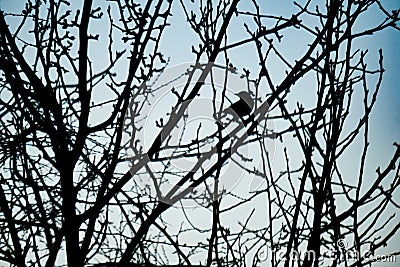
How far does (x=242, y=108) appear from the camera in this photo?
7.59 ft

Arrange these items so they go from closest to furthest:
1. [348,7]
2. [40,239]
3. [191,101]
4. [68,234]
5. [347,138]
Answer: [347,138] → [348,7] → [68,234] → [191,101] → [40,239]

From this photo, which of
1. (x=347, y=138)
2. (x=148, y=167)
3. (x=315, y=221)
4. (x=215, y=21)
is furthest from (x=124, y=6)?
(x=315, y=221)

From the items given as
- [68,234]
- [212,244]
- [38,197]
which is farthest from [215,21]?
[38,197]

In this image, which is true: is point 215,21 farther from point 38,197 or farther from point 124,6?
point 38,197

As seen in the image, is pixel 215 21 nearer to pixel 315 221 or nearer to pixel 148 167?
pixel 148 167

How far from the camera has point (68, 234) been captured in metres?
2.37

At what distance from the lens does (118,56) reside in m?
2.85

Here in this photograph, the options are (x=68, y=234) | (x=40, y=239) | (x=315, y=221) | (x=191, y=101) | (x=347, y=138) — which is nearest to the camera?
(x=315, y=221)

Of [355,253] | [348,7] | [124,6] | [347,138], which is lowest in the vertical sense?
[355,253]

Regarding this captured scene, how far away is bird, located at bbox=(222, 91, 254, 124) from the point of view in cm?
229

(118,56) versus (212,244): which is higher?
(118,56)

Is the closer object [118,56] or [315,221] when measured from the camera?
[315,221]

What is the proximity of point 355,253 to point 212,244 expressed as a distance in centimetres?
57

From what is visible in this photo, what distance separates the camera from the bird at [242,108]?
2289 millimetres
